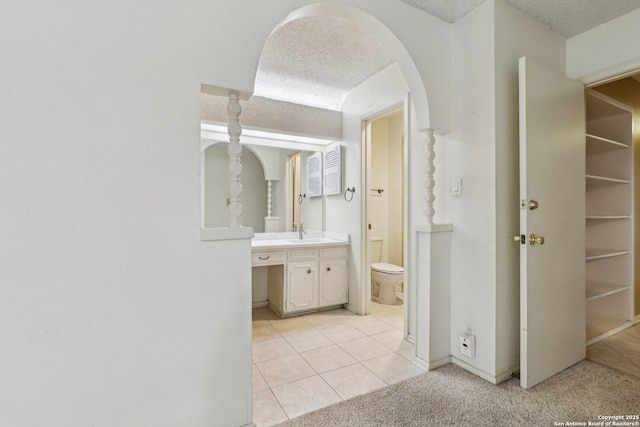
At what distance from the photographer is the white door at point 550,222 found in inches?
71.2

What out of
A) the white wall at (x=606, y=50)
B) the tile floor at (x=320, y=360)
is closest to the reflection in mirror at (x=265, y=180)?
the tile floor at (x=320, y=360)

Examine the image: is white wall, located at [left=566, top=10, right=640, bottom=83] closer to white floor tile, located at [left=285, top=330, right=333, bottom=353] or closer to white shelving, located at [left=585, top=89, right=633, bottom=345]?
white shelving, located at [left=585, top=89, right=633, bottom=345]

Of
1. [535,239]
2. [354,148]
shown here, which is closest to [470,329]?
[535,239]

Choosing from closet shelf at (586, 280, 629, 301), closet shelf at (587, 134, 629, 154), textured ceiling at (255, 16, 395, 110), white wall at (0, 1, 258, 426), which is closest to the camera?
white wall at (0, 1, 258, 426)

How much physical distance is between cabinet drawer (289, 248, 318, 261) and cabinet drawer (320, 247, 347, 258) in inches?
3.1

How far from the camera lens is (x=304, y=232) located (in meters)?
3.72

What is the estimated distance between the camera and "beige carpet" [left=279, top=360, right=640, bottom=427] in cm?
154

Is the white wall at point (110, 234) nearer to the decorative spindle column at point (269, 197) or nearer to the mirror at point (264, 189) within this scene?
the mirror at point (264, 189)

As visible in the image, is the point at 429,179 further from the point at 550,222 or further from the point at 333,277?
the point at 333,277

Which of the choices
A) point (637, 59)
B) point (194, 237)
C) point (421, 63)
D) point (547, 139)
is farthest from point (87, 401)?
point (637, 59)

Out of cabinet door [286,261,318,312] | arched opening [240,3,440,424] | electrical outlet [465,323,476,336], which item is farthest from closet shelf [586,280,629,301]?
cabinet door [286,261,318,312]

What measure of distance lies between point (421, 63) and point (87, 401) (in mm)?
2415

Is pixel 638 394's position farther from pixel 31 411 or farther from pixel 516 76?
pixel 31 411

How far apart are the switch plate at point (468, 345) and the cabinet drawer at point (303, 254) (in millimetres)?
1585
